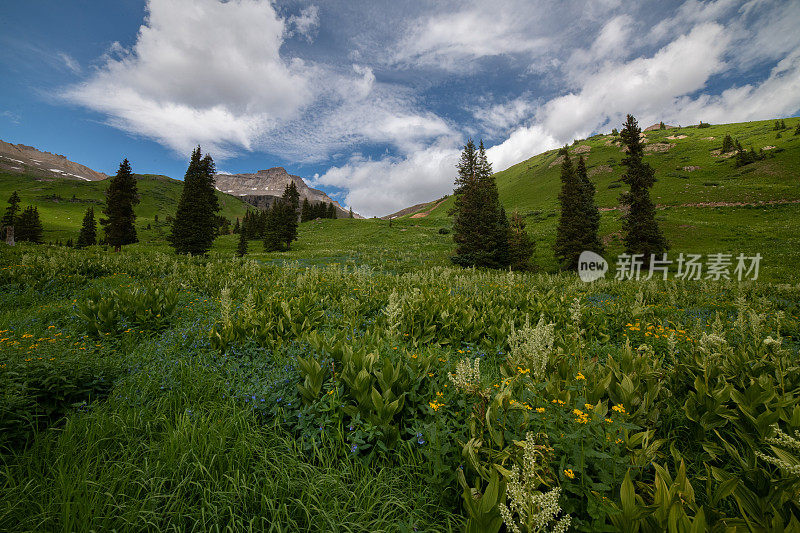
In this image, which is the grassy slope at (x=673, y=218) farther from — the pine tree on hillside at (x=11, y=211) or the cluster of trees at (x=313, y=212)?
the cluster of trees at (x=313, y=212)

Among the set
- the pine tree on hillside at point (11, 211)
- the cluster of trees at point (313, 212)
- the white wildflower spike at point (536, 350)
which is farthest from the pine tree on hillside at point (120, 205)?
the cluster of trees at point (313, 212)

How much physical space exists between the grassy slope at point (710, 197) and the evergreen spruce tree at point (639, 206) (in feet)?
12.1

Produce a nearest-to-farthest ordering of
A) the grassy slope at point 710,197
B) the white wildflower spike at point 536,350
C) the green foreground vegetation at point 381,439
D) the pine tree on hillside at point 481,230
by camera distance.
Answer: the green foreground vegetation at point 381,439, the white wildflower spike at point 536,350, the pine tree on hillside at point 481,230, the grassy slope at point 710,197

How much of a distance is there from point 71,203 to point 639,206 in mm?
214035

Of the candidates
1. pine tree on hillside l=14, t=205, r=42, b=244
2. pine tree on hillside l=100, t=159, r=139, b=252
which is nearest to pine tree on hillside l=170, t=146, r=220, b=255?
pine tree on hillside l=100, t=159, r=139, b=252

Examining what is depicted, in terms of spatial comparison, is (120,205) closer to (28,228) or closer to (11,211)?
(11,211)

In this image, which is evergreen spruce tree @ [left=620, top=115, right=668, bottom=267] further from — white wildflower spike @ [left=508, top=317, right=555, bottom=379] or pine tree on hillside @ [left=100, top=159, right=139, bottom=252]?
pine tree on hillside @ [left=100, top=159, right=139, bottom=252]

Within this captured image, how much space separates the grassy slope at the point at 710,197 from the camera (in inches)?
1134

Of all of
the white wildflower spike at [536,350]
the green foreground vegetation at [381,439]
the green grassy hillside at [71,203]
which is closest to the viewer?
the green foreground vegetation at [381,439]

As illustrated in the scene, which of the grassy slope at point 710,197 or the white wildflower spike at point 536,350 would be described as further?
the grassy slope at point 710,197

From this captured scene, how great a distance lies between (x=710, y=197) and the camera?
147ft

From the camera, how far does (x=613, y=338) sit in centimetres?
717

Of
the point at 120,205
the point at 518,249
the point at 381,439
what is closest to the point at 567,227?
the point at 518,249

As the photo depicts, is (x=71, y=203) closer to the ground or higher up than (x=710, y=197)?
closer to the ground
